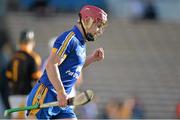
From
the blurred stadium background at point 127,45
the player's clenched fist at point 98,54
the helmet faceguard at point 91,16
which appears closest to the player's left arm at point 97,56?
the player's clenched fist at point 98,54

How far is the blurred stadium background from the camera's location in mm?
21219

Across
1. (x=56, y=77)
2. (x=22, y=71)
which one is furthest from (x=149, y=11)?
(x=56, y=77)

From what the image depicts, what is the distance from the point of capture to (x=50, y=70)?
8.56 meters

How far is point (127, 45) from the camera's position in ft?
77.3

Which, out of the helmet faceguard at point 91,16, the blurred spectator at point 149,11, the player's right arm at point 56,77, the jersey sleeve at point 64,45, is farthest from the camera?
the blurred spectator at point 149,11

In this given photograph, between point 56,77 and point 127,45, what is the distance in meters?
15.1

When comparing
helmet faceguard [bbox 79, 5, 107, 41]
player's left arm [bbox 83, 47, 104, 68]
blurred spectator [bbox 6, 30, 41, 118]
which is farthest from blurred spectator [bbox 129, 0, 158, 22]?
helmet faceguard [bbox 79, 5, 107, 41]

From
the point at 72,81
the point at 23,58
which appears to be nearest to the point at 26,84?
the point at 23,58

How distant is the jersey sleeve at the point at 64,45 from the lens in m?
8.63

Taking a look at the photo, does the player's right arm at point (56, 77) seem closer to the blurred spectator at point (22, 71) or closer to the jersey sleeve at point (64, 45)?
the jersey sleeve at point (64, 45)

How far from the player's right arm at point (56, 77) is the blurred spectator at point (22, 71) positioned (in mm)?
3638

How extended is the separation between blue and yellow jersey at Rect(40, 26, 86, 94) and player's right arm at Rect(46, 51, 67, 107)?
0.27ft

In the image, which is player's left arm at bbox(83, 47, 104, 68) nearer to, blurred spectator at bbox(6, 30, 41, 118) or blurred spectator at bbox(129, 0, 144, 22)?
blurred spectator at bbox(6, 30, 41, 118)

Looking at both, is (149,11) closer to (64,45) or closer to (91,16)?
(91,16)
